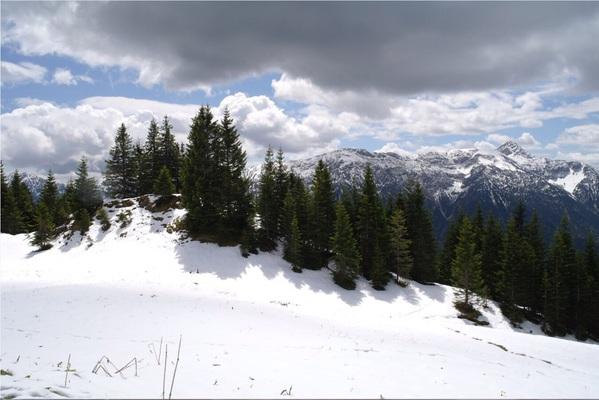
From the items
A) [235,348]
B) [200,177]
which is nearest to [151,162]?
[200,177]

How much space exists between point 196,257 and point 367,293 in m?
17.2

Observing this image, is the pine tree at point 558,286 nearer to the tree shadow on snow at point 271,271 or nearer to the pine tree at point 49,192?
the tree shadow on snow at point 271,271

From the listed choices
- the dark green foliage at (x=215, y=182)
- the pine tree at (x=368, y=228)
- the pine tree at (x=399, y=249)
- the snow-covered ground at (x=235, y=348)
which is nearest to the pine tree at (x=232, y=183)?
the dark green foliage at (x=215, y=182)

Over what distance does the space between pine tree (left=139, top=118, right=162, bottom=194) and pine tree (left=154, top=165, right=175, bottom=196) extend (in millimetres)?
8775

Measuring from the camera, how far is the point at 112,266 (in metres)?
32.5

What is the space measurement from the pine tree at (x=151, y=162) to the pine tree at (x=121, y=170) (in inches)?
55.5

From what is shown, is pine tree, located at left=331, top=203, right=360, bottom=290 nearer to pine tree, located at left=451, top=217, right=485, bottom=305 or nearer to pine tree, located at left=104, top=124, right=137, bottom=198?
pine tree, located at left=451, top=217, right=485, bottom=305

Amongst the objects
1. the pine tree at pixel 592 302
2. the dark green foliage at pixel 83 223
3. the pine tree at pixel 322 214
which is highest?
the pine tree at pixel 322 214

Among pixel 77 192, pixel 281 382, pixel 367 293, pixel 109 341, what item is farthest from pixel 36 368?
pixel 77 192

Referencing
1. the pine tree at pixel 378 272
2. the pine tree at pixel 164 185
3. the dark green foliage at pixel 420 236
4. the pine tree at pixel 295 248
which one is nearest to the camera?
the pine tree at pixel 295 248

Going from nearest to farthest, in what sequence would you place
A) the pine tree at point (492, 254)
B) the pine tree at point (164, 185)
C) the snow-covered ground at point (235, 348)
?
the snow-covered ground at point (235, 348) → the pine tree at point (164, 185) → the pine tree at point (492, 254)

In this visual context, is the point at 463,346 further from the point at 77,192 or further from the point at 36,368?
the point at 77,192

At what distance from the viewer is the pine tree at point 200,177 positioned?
3712 cm

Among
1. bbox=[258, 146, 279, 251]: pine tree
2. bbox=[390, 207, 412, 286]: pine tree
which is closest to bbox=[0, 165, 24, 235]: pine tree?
bbox=[258, 146, 279, 251]: pine tree
